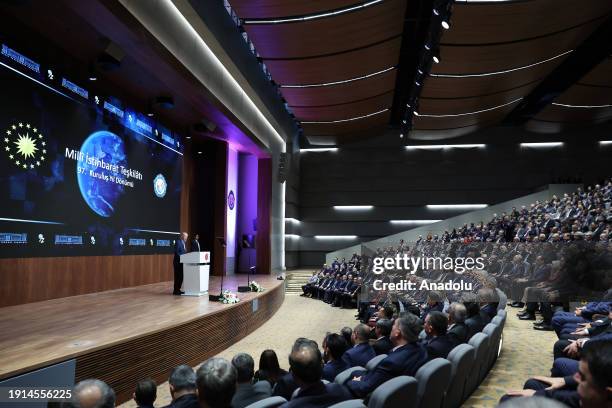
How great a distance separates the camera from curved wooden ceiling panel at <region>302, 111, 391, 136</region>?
15.8 metres

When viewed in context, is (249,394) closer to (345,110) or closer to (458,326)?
(458,326)

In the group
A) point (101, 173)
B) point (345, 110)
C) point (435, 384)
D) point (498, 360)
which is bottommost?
point (498, 360)

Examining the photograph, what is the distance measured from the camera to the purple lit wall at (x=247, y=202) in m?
14.3

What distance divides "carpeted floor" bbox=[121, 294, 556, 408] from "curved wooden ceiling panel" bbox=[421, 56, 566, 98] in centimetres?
640

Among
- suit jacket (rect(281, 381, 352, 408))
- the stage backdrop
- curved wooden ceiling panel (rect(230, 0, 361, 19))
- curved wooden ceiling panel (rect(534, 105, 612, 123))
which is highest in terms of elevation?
curved wooden ceiling panel (rect(534, 105, 612, 123))

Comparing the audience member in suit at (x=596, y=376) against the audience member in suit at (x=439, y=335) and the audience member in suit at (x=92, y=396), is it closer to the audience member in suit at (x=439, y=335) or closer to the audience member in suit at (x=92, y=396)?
the audience member in suit at (x=92, y=396)

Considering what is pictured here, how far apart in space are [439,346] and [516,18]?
754 centimetres

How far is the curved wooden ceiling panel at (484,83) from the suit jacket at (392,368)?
10251 mm

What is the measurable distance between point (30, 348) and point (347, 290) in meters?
Result: 7.92

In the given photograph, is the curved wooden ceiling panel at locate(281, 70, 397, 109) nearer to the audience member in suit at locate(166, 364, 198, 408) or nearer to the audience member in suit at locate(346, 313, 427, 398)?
the audience member in suit at locate(346, 313, 427, 398)

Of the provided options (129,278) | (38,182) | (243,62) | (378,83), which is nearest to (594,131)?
(378,83)

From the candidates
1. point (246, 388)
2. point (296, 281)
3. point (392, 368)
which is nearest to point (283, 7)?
point (392, 368)

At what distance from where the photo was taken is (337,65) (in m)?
10.5

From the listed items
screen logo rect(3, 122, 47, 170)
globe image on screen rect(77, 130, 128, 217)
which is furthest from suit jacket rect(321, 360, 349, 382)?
globe image on screen rect(77, 130, 128, 217)
